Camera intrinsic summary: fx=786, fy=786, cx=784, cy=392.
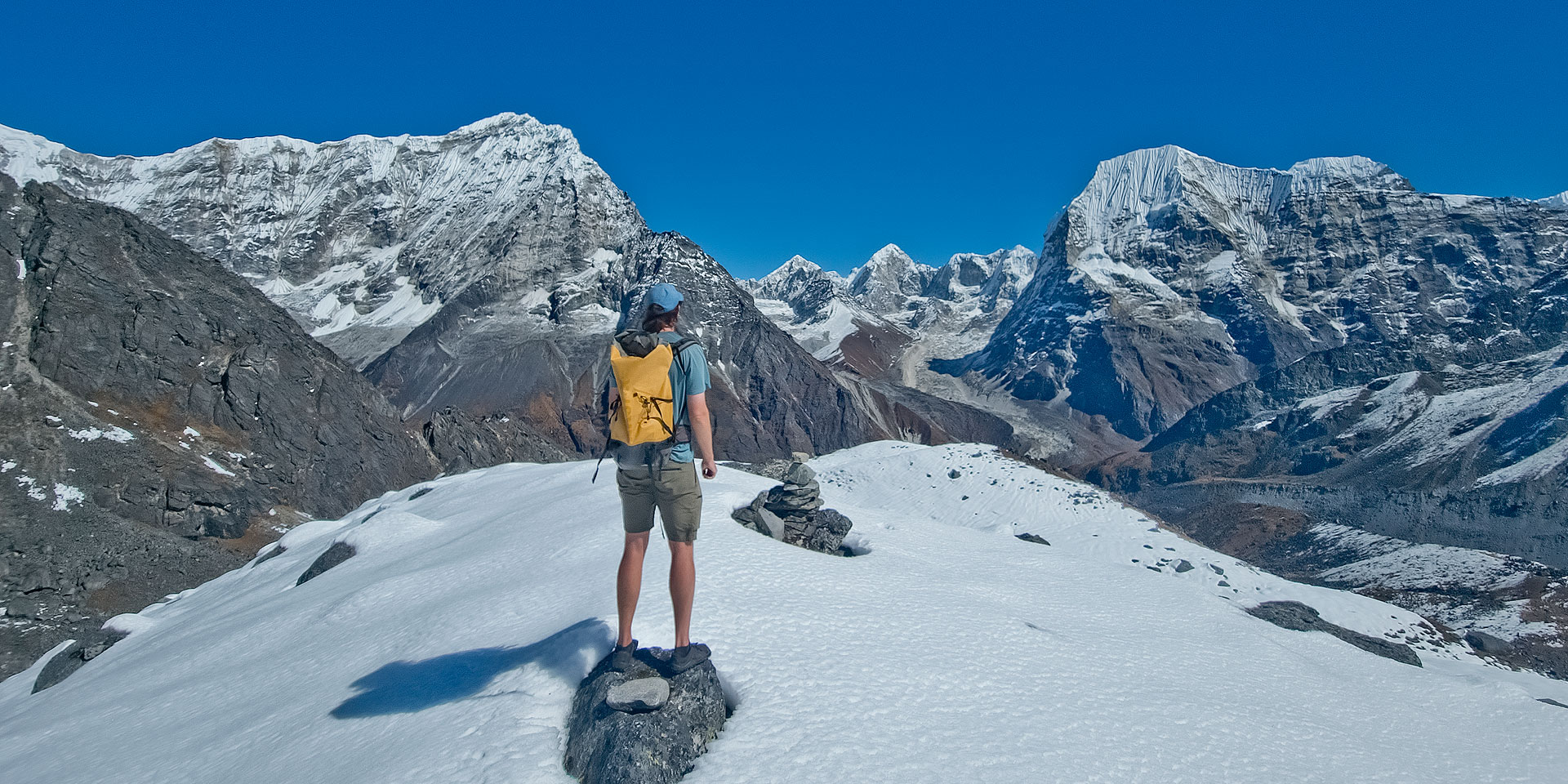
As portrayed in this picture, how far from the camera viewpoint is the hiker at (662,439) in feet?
18.9

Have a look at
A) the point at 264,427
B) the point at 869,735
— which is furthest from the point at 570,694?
the point at 264,427

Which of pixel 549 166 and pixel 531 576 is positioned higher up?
pixel 549 166

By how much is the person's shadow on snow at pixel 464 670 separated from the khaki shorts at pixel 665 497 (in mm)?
1536

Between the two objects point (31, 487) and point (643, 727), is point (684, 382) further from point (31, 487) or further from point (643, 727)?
point (31, 487)

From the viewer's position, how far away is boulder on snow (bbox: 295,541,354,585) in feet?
47.2

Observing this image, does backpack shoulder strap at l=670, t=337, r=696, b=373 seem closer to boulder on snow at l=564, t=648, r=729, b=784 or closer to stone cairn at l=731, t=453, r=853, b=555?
boulder on snow at l=564, t=648, r=729, b=784

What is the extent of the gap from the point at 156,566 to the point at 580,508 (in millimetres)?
24413

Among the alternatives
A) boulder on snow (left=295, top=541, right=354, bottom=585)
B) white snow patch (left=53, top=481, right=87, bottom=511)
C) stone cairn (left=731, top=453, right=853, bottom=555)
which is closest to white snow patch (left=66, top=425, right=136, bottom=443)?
white snow patch (left=53, top=481, right=87, bottom=511)

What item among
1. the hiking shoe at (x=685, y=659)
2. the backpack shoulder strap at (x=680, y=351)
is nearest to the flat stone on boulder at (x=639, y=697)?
the hiking shoe at (x=685, y=659)

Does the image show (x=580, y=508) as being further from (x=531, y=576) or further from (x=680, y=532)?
(x=680, y=532)

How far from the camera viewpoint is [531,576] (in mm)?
9766

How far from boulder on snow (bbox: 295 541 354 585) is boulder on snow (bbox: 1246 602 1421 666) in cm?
1688

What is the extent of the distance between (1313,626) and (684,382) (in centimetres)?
1592

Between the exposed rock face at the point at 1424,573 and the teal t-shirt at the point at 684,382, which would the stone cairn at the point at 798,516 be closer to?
the teal t-shirt at the point at 684,382
